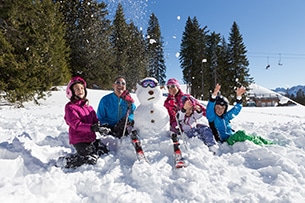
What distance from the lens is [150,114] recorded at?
4633mm

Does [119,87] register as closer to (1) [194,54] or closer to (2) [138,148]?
(2) [138,148]

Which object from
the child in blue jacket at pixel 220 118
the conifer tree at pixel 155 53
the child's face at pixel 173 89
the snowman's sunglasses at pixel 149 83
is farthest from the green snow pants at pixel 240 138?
the conifer tree at pixel 155 53

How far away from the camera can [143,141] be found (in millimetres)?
4312

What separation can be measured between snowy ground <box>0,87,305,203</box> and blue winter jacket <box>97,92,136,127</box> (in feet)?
2.41

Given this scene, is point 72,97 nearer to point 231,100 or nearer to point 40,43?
point 40,43

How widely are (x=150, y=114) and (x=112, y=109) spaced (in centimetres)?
93

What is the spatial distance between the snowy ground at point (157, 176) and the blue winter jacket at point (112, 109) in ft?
2.41

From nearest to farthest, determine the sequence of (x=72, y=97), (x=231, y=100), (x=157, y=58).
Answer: (x=72, y=97), (x=231, y=100), (x=157, y=58)

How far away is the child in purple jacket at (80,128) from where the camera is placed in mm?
3709

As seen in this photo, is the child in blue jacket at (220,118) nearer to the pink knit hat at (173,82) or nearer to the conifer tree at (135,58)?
the pink knit hat at (173,82)

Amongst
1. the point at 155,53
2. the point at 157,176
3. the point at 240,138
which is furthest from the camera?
the point at 155,53

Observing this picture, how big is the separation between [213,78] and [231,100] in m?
5.56

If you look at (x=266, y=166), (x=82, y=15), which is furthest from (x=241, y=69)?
(x=266, y=166)

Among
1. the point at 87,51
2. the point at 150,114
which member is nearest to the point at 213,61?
the point at 87,51
